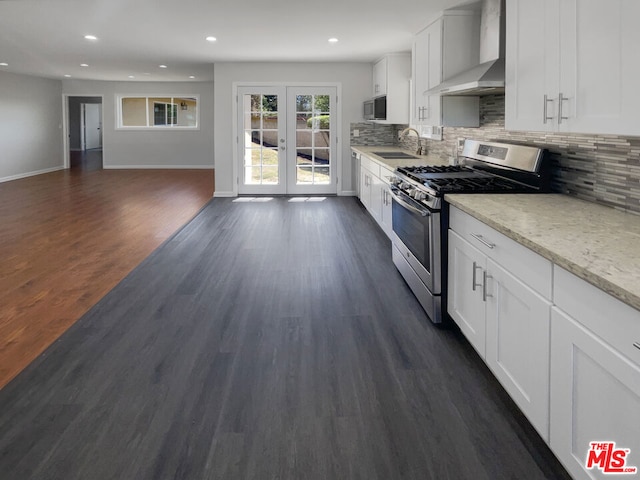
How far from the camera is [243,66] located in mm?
8633

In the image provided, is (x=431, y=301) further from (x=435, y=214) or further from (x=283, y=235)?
(x=283, y=235)

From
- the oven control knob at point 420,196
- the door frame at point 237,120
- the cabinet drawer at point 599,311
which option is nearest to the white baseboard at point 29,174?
the door frame at point 237,120

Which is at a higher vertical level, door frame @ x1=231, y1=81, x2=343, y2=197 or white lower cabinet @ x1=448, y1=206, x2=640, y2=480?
door frame @ x1=231, y1=81, x2=343, y2=197

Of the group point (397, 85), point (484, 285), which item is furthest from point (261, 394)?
point (397, 85)

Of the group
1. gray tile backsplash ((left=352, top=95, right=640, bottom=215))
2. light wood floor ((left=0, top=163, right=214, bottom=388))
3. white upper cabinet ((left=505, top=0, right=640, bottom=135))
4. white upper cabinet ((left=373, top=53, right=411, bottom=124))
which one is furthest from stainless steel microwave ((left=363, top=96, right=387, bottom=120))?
white upper cabinet ((left=505, top=0, right=640, bottom=135))

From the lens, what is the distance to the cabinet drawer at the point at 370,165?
6.14 metres

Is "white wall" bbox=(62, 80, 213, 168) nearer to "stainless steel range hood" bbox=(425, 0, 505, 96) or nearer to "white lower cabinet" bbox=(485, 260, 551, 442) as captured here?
"stainless steel range hood" bbox=(425, 0, 505, 96)

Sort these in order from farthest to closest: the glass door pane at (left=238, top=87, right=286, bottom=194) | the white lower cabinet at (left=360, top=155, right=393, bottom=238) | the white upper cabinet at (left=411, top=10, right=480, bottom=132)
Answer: the glass door pane at (left=238, top=87, right=286, bottom=194) < the white lower cabinet at (left=360, top=155, right=393, bottom=238) < the white upper cabinet at (left=411, top=10, right=480, bottom=132)

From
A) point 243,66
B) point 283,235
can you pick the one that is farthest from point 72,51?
point 283,235

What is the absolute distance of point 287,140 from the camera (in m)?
9.00

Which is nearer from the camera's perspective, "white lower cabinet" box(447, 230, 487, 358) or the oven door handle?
"white lower cabinet" box(447, 230, 487, 358)

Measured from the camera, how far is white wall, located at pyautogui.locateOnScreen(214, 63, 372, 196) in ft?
A: 28.4

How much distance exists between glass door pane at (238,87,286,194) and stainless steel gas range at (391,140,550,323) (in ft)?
16.6

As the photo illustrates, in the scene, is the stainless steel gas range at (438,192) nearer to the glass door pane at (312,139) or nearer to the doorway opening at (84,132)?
the glass door pane at (312,139)
